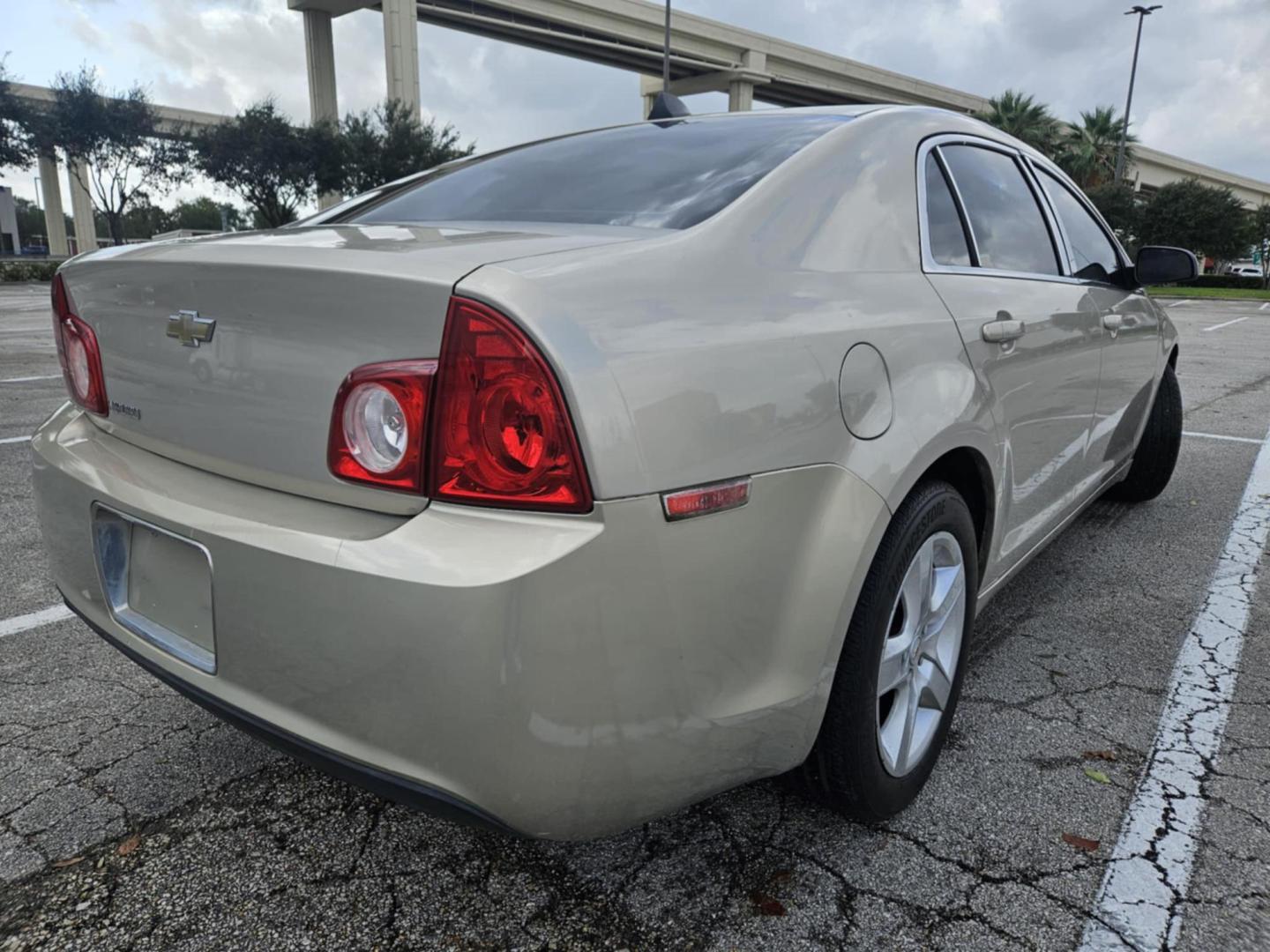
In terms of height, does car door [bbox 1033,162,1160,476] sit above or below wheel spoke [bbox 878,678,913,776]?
above

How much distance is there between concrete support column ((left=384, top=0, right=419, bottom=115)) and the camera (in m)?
36.3

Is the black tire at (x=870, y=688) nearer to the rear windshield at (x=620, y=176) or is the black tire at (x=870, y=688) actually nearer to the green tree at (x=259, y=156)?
the rear windshield at (x=620, y=176)

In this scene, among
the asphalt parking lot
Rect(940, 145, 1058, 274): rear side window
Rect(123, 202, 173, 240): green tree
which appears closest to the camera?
the asphalt parking lot

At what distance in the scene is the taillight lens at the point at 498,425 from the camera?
4.32 ft

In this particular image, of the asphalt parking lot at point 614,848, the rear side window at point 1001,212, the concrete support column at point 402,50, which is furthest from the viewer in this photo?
the concrete support column at point 402,50

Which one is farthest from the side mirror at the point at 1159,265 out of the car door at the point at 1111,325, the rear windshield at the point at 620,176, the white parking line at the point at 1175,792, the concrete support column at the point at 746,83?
the concrete support column at the point at 746,83

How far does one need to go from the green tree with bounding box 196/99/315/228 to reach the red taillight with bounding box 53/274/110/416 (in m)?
36.5

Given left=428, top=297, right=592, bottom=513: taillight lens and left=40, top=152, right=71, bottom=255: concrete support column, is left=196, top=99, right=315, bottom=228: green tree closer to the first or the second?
left=40, top=152, right=71, bottom=255: concrete support column

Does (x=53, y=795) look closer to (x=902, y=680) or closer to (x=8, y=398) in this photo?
(x=902, y=680)

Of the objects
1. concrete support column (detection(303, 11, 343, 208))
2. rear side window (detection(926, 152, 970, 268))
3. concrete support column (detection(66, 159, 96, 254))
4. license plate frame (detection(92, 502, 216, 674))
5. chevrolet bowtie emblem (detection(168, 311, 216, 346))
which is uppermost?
concrete support column (detection(303, 11, 343, 208))

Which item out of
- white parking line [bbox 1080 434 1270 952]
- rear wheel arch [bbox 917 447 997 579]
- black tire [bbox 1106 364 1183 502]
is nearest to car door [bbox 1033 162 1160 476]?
black tire [bbox 1106 364 1183 502]

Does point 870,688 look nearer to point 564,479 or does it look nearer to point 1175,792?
point 564,479

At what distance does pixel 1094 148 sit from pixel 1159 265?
2017 inches

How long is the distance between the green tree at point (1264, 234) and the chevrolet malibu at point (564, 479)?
160 ft
